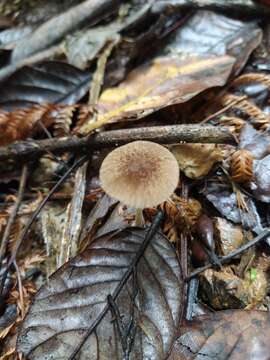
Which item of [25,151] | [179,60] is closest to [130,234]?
[25,151]

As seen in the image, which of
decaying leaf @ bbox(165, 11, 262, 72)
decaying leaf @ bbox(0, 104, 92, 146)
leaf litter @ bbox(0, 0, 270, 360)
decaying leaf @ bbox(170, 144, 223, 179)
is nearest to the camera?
leaf litter @ bbox(0, 0, 270, 360)

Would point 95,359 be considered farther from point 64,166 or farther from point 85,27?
point 85,27

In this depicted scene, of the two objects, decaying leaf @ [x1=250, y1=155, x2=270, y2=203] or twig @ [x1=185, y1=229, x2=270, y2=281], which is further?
decaying leaf @ [x1=250, y1=155, x2=270, y2=203]

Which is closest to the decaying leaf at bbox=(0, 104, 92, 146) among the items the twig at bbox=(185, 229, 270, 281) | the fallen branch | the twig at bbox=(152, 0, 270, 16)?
the fallen branch

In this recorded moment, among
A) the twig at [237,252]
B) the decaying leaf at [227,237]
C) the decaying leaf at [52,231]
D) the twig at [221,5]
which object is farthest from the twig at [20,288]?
the twig at [221,5]

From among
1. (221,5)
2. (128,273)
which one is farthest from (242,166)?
(221,5)

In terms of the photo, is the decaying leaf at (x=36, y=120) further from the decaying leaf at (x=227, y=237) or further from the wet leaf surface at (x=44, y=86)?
the decaying leaf at (x=227, y=237)

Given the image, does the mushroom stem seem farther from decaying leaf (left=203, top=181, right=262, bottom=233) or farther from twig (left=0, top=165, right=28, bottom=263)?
twig (left=0, top=165, right=28, bottom=263)
